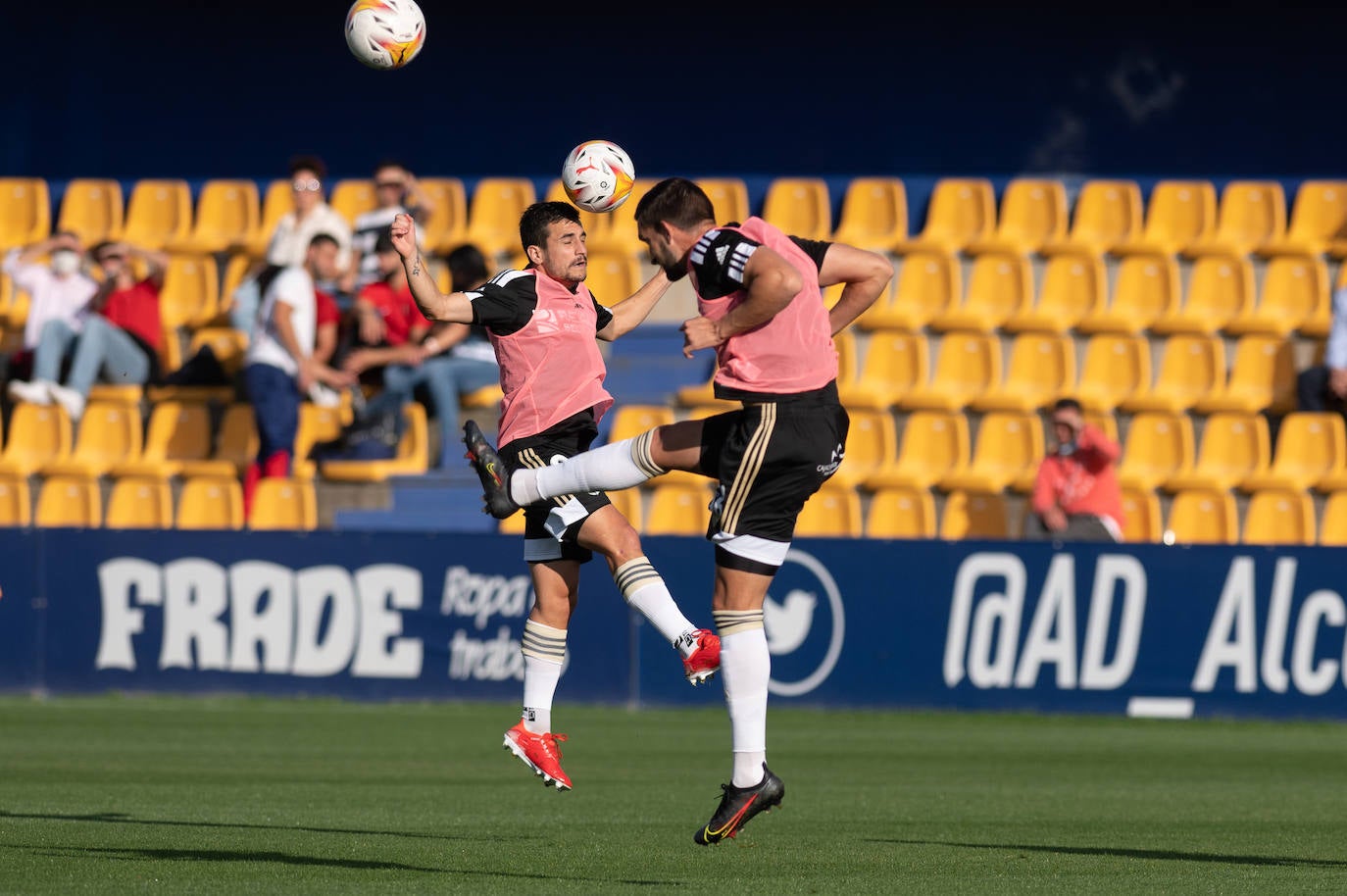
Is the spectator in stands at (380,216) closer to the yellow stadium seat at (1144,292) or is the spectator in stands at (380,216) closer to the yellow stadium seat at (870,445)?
the yellow stadium seat at (870,445)

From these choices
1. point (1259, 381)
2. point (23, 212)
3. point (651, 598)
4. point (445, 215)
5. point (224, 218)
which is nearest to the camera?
point (651, 598)

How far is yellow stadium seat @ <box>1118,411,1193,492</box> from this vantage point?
15.8 meters

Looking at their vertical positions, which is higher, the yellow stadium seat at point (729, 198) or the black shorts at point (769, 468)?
the yellow stadium seat at point (729, 198)

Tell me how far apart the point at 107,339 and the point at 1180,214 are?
358 inches

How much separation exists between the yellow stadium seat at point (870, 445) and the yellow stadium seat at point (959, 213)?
2.15m

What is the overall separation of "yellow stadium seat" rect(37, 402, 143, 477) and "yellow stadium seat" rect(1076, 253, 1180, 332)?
25.7ft

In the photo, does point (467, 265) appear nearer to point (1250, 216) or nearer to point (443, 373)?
point (443, 373)

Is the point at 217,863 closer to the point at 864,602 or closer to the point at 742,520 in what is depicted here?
the point at 742,520

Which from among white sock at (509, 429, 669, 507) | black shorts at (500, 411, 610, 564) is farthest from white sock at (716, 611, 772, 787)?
black shorts at (500, 411, 610, 564)

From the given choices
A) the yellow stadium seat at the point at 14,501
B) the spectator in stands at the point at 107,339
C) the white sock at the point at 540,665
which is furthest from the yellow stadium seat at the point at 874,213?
the white sock at the point at 540,665

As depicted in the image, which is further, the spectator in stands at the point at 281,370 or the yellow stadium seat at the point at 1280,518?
the spectator in stands at the point at 281,370

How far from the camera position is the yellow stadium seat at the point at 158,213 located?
1895 cm

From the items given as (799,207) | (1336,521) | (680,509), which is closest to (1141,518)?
(1336,521)

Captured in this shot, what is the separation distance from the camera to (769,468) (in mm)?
7234
